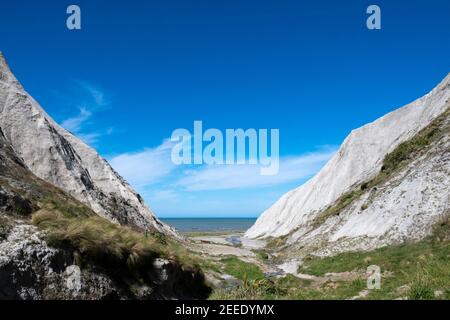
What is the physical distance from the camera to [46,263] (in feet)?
40.0

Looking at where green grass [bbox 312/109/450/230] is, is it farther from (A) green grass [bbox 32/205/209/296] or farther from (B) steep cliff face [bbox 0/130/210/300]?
(A) green grass [bbox 32/205/209/296]

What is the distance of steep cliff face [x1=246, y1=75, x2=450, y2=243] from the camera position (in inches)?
1294

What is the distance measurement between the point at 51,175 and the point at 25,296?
96.0ft

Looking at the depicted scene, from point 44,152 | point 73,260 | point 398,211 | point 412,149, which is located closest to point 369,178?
point 412,149

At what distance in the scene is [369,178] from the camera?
5184 centimetres

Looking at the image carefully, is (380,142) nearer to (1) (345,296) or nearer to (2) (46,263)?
(1) (345,296)

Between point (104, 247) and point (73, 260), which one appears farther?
point (104, 247)

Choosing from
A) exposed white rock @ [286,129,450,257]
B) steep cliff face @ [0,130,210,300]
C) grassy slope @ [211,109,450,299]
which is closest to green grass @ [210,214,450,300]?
grassy slope @ [211,109,450,299]

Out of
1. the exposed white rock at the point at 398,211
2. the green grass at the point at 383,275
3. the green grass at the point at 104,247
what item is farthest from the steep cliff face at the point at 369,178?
the green grass at the point at 104,247

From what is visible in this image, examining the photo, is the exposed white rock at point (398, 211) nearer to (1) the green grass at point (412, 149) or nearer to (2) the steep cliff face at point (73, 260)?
(1) the green grass at point (412, 149)

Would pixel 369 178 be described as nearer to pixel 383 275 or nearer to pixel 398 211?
pixel 398 211
